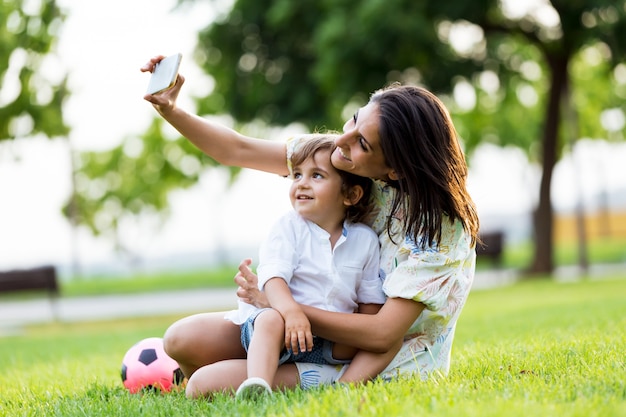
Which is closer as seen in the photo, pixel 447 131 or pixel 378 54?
pixel 447 131

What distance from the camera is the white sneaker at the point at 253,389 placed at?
3.43m

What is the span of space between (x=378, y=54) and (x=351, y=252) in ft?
40.9

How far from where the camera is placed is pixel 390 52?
16.1 meters

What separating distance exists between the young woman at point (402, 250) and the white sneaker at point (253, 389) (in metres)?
0.26

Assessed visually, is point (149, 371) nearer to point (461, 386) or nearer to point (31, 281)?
point (461, 386)

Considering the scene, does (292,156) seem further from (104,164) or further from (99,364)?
(104,164)

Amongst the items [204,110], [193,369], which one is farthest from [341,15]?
[193,369]

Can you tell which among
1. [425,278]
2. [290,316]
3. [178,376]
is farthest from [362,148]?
[178,376]

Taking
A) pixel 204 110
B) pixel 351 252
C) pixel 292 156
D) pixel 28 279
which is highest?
pixel 204 110

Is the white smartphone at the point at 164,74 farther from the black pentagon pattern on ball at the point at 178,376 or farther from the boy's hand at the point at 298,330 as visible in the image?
the black pentagon pattern on ball at the point at 178,376

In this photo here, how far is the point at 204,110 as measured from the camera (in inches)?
967

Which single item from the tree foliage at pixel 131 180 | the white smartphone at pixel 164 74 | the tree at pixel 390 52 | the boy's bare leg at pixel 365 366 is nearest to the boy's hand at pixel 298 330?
the boy's bare leg at pixel 365 366

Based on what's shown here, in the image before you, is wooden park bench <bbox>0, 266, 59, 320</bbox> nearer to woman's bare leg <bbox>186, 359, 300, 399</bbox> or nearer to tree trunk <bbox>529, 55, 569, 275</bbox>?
tree trunk <bbox>529, 55, 569, 275</bbox>

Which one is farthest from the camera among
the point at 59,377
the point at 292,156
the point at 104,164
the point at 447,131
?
the point at 104,164
